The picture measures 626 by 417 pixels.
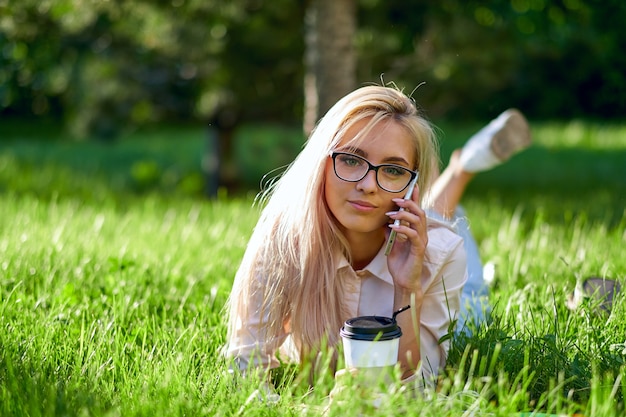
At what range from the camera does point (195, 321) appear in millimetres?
2711

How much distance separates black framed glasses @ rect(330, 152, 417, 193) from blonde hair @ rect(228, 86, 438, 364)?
58 millimetres

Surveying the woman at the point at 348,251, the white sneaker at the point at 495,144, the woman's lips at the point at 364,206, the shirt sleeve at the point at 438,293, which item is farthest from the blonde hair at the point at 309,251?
the white sneaker at the point at 495,144

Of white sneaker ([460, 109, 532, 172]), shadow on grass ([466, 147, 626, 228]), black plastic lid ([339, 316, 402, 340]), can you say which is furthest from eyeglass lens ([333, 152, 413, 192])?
shadow on grass ([466, 147, 626, 228])

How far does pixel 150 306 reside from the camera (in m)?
2.97

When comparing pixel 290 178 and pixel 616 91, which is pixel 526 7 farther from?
pixel 290 178

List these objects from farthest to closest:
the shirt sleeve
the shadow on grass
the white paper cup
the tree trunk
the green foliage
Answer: the shadow on grass < the green foliage < the tree trunk < the shirt sleeve < the white paper cup

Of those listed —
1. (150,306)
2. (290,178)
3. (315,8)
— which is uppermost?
(315,8)

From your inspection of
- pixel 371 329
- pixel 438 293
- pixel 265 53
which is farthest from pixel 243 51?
pixel 371 329

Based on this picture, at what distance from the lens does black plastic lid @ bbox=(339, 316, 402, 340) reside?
1.97 metres

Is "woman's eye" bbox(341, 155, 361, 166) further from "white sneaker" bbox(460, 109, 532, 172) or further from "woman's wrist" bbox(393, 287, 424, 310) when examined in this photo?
"white sneaker" bbox(460, 109, 532, 172)

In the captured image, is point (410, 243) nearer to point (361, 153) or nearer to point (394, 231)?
point (394, 231)

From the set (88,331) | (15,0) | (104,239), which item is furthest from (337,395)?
(15,0)

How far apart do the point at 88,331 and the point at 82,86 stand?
403 centimetres

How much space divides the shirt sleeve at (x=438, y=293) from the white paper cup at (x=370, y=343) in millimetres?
359
